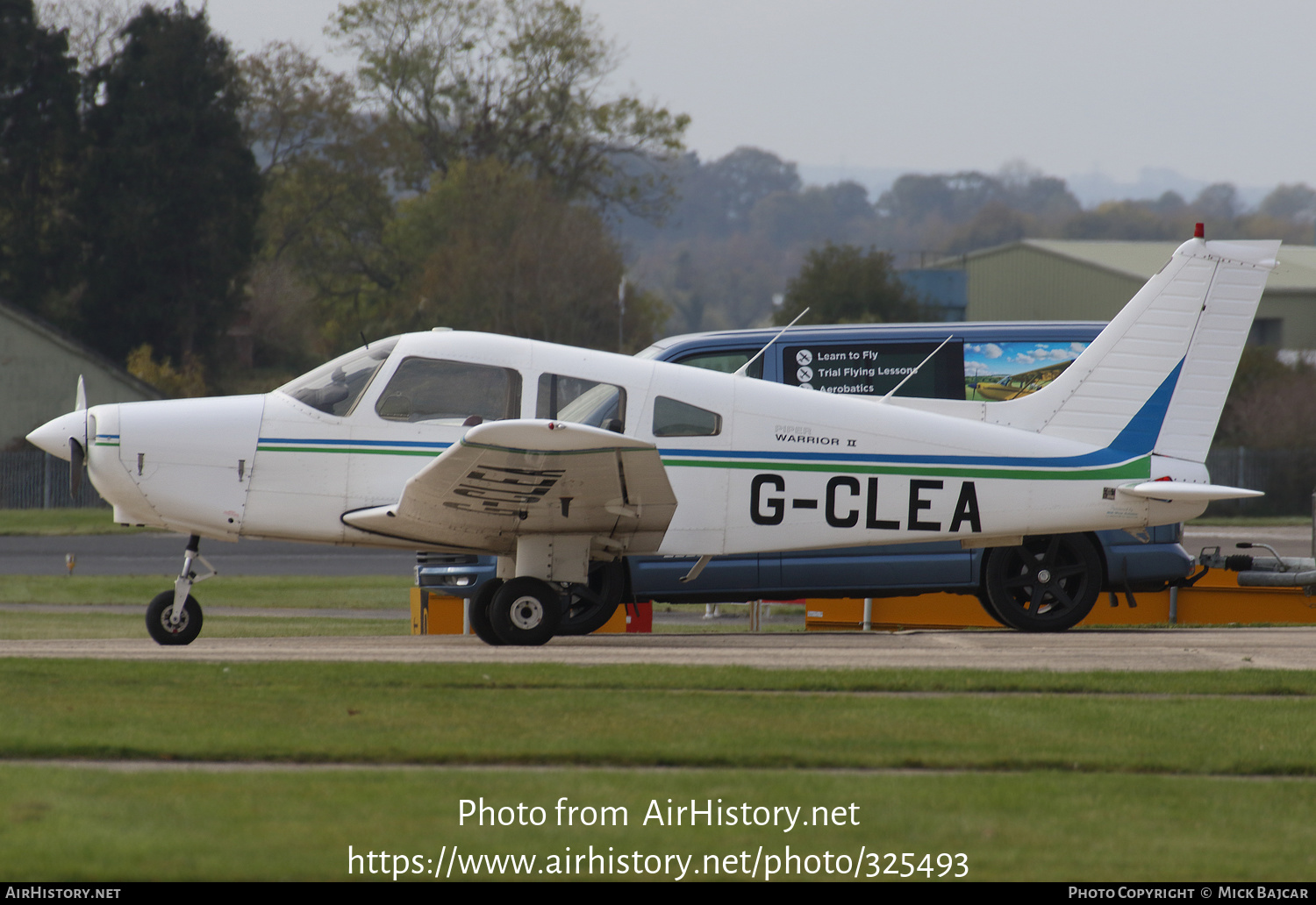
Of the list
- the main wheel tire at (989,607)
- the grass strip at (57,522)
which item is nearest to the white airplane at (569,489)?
the main wheel tire at (989,607)

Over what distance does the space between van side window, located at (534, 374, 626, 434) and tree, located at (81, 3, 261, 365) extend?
3405 cm

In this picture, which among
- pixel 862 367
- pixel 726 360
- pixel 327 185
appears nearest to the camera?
pixel 862 367

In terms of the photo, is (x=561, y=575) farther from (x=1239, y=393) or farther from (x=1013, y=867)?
(x=1239, y=393)

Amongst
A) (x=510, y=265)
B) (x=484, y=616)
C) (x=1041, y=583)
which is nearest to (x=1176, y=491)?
(x=1041, y=583)

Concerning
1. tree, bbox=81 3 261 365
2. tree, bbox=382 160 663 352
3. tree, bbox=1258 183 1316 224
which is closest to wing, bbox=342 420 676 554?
tree, bbox=81 3 261 365

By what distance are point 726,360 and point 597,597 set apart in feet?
8.73

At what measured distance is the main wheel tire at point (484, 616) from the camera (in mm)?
9852

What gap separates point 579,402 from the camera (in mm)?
9648

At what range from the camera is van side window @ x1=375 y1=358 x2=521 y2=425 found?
9.68 m

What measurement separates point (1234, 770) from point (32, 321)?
36.2 metres

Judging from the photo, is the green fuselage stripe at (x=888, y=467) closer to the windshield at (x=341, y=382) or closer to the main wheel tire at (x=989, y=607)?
the windshield at (x=341, y=382)

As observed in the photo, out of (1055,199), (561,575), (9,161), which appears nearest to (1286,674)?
(561,575)

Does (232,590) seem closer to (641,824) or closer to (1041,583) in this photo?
(1041,583)

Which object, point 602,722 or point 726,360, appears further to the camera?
point 726,360
